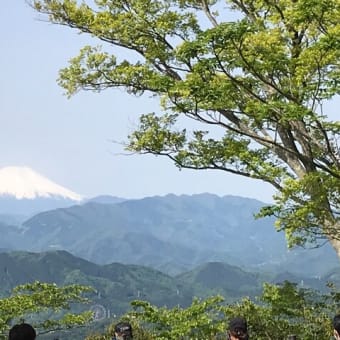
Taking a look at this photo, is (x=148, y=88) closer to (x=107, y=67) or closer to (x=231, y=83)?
(x=107, y=67)

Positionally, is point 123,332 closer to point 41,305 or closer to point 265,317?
point 265,317

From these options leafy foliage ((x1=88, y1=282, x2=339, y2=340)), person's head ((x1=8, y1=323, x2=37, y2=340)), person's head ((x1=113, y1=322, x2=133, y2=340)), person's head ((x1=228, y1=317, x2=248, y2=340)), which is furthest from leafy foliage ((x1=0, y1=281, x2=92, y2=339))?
person's head ((x1=228, y1=317, x2=248, y2=340))

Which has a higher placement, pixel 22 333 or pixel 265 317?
pixel 22 333

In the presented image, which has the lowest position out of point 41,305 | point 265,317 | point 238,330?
point 41,305

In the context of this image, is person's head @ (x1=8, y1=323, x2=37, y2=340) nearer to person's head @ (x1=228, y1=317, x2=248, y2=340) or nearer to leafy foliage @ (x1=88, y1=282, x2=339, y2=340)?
person's head @ (x1=228, y1=317, x2=248, y2=340)

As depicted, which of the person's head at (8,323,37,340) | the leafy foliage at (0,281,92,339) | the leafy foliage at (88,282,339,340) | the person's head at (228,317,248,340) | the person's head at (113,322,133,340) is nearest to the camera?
the person's head at (8,323,37,340)

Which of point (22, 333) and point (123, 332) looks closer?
point (22, 333)

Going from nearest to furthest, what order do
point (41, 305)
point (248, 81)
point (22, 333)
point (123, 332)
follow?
point (22, 333) → point (123, 332) → point (248, 81) → point (41, 305)

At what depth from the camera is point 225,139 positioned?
14539 millimetres

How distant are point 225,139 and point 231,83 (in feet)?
8.82

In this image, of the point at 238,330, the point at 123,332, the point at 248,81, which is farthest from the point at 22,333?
the point at 248,81

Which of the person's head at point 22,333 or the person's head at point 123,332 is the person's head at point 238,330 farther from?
the person's head at point 22,333

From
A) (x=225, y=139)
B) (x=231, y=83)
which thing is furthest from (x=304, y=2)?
(x=225, y=139)

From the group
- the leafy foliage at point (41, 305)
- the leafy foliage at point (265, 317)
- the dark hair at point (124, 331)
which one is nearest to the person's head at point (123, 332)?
the dark hair at point (124, 331)
